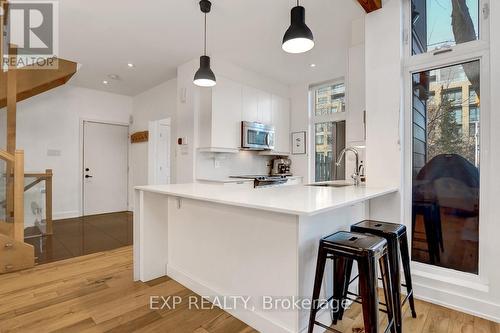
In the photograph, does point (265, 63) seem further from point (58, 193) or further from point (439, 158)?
point (58, 193)

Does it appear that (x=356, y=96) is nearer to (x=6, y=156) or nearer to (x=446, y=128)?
(x=446, y=128)

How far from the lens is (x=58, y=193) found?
5.08m

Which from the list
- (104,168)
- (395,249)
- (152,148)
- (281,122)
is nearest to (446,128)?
(395,249)

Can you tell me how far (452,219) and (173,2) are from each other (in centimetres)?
318

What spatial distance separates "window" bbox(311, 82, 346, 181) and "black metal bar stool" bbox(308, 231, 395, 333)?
11.0 feet

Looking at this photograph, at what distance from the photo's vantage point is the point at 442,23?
2.17 metres

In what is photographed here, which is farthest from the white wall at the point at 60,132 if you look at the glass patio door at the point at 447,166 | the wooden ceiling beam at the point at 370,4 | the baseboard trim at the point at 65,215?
the glass patio door at the point at 447,166

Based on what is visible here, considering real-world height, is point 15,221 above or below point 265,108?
below

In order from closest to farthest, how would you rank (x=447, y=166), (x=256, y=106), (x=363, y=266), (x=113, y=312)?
(x=363, y=266), (x=113, y=312), (x=447, y=166), (x=256, y=106)

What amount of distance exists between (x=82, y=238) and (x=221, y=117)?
2705mm

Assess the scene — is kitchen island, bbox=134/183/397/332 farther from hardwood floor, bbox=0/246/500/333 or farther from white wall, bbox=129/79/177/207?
white wall, bbox=129/79/177/207

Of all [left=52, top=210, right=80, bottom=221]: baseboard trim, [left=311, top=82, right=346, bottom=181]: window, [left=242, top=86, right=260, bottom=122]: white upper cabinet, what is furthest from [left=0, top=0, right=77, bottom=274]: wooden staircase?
[left=311, top=82, right=346, bottom=181]: window

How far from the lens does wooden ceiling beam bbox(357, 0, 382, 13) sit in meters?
2.26

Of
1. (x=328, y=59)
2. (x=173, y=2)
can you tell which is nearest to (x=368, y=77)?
(x=328, y=59)
